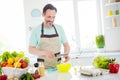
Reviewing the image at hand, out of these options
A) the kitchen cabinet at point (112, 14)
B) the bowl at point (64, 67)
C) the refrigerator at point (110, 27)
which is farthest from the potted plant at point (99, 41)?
the bowl at point (64, 67)

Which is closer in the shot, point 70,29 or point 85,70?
point 85,70

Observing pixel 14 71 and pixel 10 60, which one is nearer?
pixel 14 71

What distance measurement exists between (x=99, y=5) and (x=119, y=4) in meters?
0.46

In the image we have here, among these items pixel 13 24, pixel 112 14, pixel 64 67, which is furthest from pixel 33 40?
pixel 112 14

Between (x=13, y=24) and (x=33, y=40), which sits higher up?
(x=13, y=24)

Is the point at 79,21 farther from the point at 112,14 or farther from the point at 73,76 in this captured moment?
the point at 73,76

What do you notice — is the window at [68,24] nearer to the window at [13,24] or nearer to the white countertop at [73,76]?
the window at [13,24]

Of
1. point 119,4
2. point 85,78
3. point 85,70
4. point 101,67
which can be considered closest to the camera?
point 85,78

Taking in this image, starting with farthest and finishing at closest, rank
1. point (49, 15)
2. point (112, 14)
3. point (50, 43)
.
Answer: point (112, 14) < point (50, 43) < point (49, 15)

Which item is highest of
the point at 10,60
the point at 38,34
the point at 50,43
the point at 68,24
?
the point at 68,24

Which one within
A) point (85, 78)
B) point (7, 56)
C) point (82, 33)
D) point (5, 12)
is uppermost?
point (5, 12)

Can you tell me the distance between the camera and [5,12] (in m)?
5.28

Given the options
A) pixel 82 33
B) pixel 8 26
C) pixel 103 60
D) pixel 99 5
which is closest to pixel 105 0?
pixel 99 5

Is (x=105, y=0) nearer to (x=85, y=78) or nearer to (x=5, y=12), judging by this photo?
(x=5, y=12)
